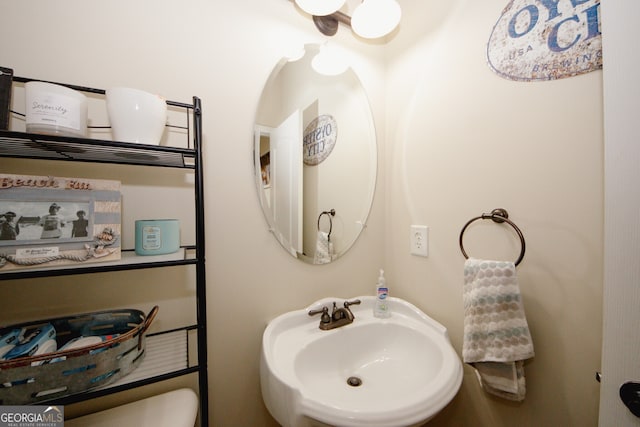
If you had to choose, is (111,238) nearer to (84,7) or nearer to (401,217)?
(84,7)

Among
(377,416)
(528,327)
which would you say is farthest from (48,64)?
(528,327)

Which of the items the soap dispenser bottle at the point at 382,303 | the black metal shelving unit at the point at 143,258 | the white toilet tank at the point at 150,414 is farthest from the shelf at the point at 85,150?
the soap dispenser bottle at the point at 382,303

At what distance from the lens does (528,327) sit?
684 mm

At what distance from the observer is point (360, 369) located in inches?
35.7

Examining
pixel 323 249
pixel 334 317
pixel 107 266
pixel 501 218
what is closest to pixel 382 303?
pixel 334 317

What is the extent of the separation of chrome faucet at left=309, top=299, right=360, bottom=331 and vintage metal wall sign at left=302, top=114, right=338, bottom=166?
0.63m

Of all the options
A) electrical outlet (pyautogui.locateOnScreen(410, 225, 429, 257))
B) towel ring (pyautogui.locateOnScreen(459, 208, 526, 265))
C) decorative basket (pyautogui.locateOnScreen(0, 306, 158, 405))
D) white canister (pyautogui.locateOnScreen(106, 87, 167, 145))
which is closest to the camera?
decorative basket (pyautogui.locateOnScreen(0, 306, 158, 405))

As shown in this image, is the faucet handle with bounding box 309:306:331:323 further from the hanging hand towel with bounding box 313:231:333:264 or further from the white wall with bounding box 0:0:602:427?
the hanging hand towel with bounding box 313:231:333:264

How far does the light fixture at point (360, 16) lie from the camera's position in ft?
2.93

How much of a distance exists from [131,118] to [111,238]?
1.01 ft

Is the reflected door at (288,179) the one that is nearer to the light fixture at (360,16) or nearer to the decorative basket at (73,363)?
the light fixture at (360,16)

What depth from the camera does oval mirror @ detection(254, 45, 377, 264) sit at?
3.00 ft

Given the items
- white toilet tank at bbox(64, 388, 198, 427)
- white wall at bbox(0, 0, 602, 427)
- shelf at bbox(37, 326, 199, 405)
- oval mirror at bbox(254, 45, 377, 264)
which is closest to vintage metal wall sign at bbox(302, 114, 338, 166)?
oval mirror at bbox(254, 45, 377, 264)

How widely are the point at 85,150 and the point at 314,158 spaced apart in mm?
722
